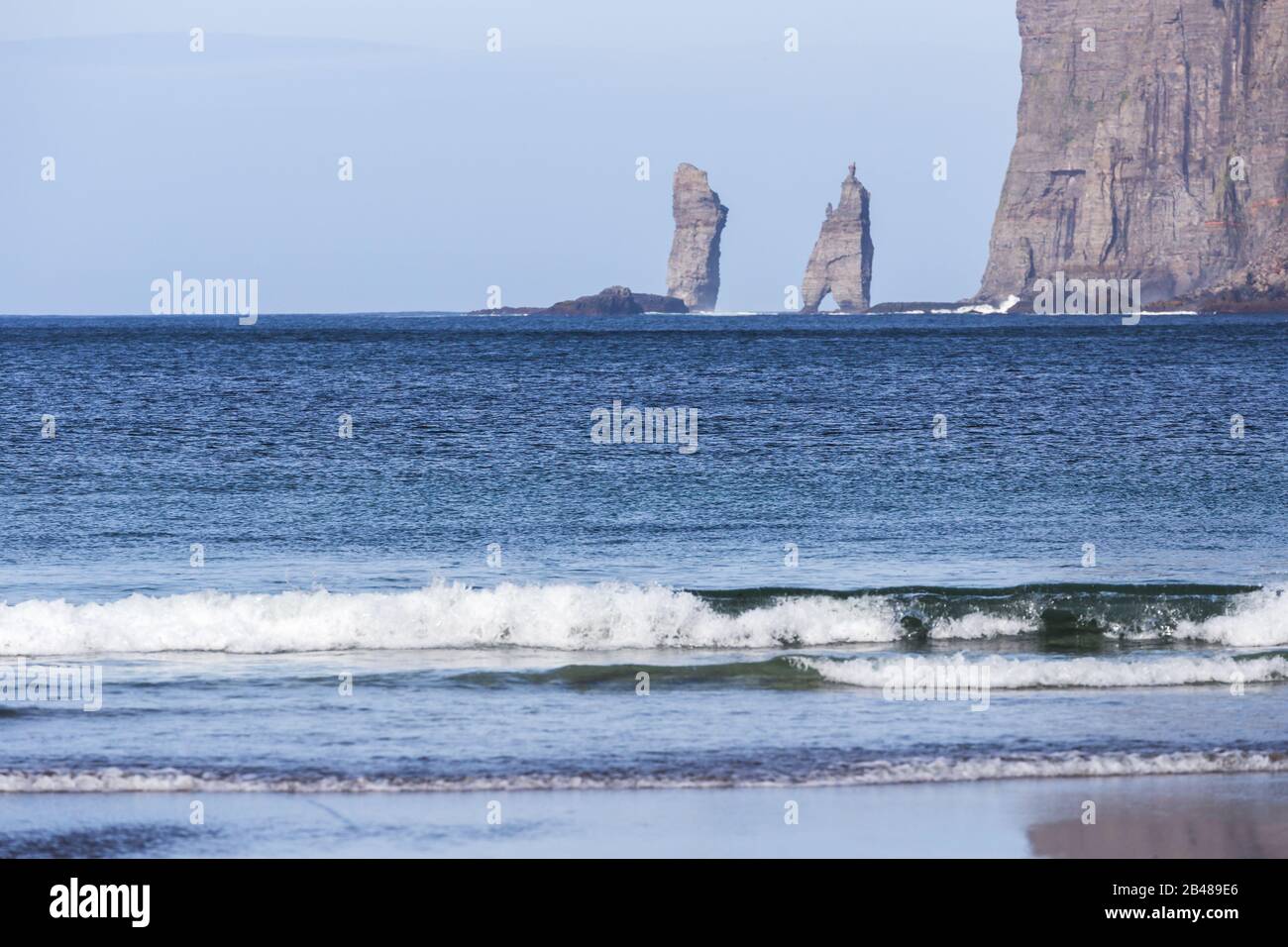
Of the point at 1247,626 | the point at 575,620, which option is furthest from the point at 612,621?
the point at 1247,626

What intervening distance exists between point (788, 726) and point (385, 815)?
4.22 m

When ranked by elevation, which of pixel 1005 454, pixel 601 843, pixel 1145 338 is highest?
pixel 1145 338

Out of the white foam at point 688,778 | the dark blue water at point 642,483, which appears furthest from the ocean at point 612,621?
the dark blue water at point 642,483

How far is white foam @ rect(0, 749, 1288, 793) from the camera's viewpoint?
12.6 meters

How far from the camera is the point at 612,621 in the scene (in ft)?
63.5

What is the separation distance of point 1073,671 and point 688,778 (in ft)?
18.8

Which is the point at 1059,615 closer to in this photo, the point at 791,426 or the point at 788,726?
the point at 788,726

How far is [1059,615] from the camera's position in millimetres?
20203

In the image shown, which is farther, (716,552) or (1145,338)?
(1145,338)

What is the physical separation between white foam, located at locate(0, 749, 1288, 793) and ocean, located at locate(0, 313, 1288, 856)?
0.11ft

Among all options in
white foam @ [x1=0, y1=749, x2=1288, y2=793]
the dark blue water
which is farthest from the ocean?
the dark blue water

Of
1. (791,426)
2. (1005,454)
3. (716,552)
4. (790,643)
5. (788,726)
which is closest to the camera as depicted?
(788,726)

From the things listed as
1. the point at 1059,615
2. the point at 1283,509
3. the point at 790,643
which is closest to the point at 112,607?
the point at 790,643

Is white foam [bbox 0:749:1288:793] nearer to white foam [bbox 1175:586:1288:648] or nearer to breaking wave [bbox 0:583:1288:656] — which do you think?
breaking wave [bbox 0:583:1288:656]
